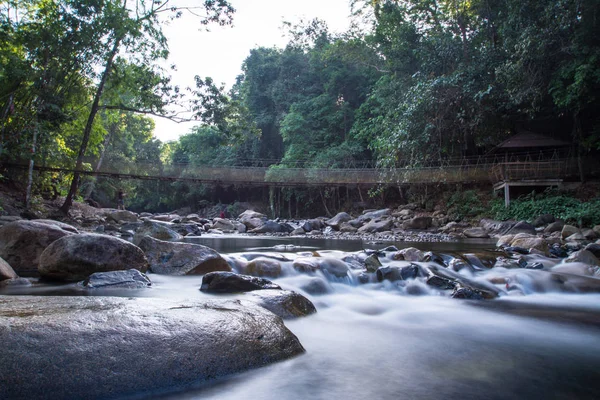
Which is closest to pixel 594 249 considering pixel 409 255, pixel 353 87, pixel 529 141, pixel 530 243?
pixel 530 243

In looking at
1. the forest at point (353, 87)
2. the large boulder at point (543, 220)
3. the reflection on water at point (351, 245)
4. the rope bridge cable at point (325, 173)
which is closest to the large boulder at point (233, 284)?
the reflection on water at point (351, 245)

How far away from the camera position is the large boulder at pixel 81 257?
3775 mm

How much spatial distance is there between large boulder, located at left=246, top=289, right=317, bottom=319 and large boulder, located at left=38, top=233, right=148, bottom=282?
1.85 meters

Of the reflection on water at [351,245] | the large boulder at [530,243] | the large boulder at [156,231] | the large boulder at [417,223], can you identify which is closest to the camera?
the large boulder at [530,243]

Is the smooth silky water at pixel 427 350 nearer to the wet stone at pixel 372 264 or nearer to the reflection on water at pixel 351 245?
the wet stone at pixel 372 264

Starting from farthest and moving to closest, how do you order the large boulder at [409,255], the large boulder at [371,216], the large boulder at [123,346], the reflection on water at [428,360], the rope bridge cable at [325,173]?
1. the large boulder at [371,216]
2. the rope bridge cable at [325,173]
3. the large boulder at [409,255]
4. the reflection on water at [428,360]
5. the large boulder at [123,346]

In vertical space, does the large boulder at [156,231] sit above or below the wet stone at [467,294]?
above

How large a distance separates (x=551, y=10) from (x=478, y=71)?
3.56 meters

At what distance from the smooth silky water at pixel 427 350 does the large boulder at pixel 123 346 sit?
10 cm

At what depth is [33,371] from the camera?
1.45 m

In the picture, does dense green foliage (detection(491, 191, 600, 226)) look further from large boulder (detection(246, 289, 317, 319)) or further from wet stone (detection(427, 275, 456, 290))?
large boulder (detection(246, 289, 317, 319))

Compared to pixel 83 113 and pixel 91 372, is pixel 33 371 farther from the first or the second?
pixel 83 113

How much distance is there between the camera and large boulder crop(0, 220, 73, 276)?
4.43m

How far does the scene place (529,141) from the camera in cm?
1441
